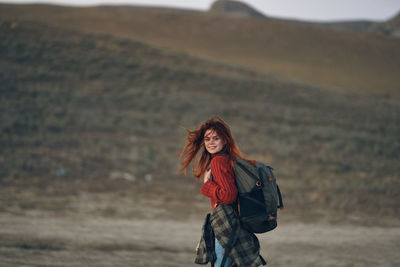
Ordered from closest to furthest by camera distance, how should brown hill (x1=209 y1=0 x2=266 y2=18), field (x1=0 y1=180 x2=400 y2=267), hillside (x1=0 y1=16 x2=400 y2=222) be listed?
field (x1=0 y1=180 x2=400 y2=267)
hillside (x1=0 y1=16 x2=400 y2=222)
brown hill (x1=209 y1=0 x2=266 y2=18)

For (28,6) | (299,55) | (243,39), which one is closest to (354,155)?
(299,55)

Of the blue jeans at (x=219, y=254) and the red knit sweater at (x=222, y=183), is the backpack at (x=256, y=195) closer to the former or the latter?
the red knit sweater at (x=222, y=183)

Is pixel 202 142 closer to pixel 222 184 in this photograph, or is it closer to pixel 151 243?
pixel 222 184

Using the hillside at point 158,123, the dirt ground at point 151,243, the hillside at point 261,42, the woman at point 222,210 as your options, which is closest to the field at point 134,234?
the dirt ground at point 151,243

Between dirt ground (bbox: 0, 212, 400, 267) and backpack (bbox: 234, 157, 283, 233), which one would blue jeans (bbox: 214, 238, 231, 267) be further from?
dirt ground (bbox: 0, 212, 400, 267)

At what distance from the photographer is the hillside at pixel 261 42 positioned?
49.5m

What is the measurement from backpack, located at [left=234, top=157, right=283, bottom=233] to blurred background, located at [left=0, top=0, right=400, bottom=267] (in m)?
4.20

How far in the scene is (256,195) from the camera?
3279 millimetres

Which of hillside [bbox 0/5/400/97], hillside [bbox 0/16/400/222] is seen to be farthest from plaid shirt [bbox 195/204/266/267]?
hillside [bbox 0/5/400/97]

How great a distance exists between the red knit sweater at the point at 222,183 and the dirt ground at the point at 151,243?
4.08m

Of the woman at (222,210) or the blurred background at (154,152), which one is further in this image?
the blurred background at (154,152)

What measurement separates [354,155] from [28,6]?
56.2 metres

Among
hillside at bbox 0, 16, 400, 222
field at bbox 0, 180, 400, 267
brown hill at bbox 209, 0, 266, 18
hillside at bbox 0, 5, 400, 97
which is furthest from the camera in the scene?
brown hill at bbox 209, 0, 266, 18

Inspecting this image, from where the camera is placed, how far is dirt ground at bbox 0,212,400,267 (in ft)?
24.1
